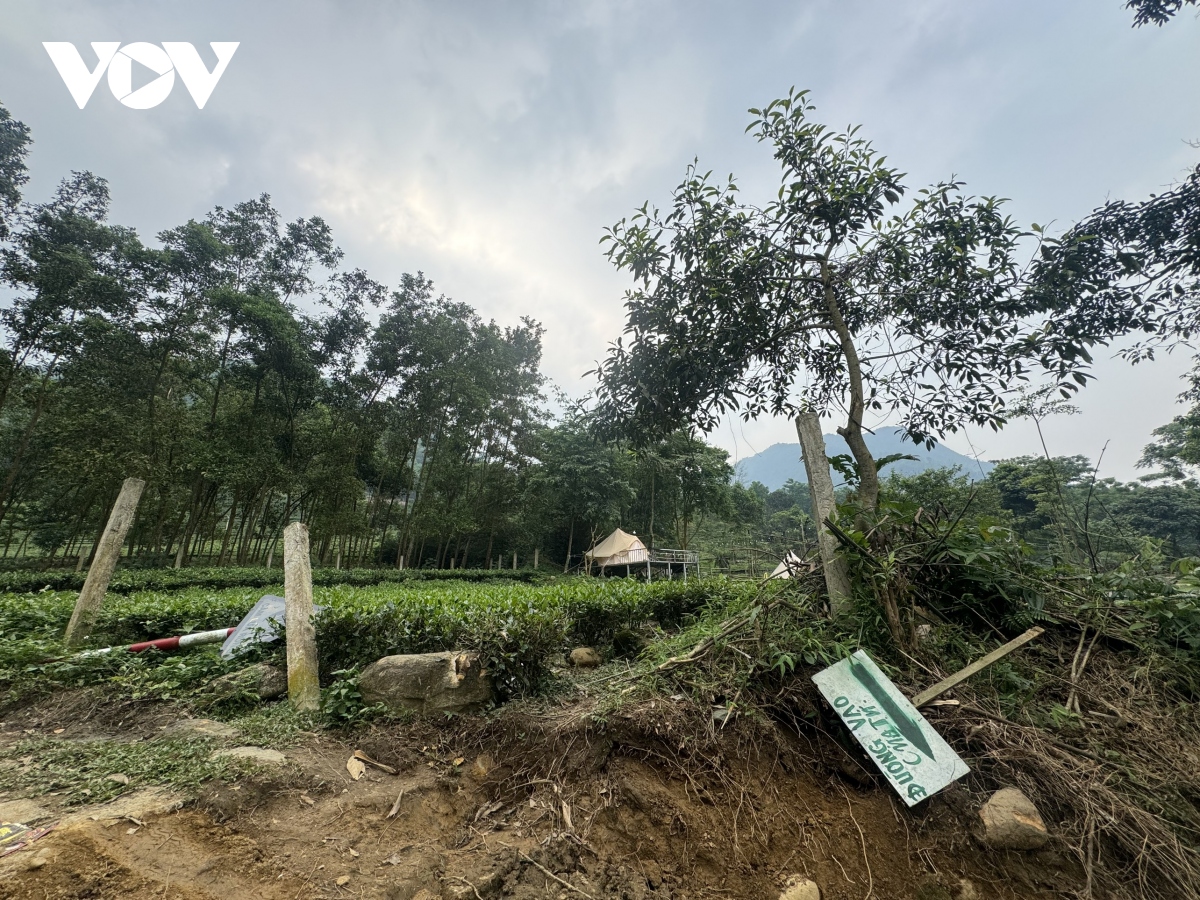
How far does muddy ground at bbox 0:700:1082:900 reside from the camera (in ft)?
5.37

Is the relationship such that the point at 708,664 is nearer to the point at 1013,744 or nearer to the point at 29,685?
the point at 1013,744

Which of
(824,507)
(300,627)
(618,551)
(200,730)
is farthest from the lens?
(618,551)

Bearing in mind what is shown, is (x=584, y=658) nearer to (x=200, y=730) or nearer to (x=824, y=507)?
(x=824, y=507)

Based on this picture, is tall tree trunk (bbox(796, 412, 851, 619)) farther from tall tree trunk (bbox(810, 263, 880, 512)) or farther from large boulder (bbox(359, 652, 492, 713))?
large boulder (bbox(359, 652, 492, 713))

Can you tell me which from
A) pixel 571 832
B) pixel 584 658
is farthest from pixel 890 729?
pixel 584 658

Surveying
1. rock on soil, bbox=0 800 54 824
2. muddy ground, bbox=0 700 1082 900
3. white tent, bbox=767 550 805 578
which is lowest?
muddy ground, bbox=0 700 1082 900

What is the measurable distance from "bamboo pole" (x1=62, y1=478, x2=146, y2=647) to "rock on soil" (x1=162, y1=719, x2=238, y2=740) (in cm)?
213

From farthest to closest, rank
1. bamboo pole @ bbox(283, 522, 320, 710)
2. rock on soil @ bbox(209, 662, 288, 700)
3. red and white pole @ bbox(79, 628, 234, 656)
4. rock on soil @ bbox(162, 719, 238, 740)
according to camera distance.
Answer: red and white pole @ bbox(79, 628, 234, 656) < rock on soil @ bbox(209, 662, 288, 700) < bamboo pole @ bbox(283, 522, 320, 710) < rock on soil @ bbox(162, 719, 238, 740)

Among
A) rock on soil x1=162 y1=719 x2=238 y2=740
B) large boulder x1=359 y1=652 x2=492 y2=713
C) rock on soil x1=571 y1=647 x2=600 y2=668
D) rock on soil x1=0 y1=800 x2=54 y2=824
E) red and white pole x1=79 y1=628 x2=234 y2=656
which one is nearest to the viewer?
rock on soil x1=0 y1=800 x2=54 y2=824

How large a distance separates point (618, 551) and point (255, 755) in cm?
2051

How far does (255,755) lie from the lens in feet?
7.73

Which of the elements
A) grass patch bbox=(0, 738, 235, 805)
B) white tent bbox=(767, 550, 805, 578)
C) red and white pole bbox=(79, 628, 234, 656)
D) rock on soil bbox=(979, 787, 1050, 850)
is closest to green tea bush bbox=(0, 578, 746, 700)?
red and white pole bbox=(79, 628, 234, 656)

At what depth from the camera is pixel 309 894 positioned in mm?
1596

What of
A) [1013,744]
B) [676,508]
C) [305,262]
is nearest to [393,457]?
[305,262]
